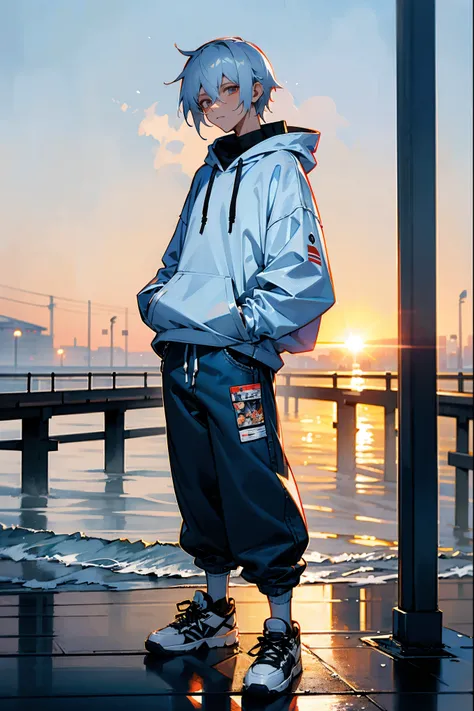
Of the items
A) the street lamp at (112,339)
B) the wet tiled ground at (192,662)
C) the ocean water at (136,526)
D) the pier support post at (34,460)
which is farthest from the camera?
the pier support post at (34,460)

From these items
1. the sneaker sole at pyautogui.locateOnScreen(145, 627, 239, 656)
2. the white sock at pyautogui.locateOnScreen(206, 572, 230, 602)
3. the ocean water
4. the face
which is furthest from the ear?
the sneaker sole at pyautogui.locateOnScreen(145, 627, 239, 656)

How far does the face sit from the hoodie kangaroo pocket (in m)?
0.35

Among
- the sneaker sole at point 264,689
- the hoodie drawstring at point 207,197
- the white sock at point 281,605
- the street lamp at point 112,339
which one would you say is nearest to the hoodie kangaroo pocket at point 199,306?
the hoodie drawstring at point 207,197

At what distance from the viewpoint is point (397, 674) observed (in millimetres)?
1550

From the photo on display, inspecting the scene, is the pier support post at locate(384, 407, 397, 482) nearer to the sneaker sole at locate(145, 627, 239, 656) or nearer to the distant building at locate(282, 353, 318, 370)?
the distant building at locate(282, 353, 318, 370)

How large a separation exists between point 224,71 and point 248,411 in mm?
704

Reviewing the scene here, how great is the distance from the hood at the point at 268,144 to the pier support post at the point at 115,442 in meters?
2.64

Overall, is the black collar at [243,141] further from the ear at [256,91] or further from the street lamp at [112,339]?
the street lamp at [112,339]

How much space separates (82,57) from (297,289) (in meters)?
1.84

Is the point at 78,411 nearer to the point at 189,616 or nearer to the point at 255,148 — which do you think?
the point at 189,616

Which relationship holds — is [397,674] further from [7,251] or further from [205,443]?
[7,251]

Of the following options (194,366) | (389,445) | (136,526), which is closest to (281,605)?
(194,366)

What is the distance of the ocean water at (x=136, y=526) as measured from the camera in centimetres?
245

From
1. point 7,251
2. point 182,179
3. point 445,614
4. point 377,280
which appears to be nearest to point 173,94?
point 182,179
